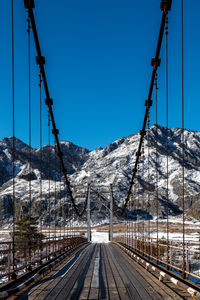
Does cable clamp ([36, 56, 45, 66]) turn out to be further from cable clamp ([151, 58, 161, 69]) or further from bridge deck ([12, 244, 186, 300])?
bridge deck ([12, 244, 186, 300])

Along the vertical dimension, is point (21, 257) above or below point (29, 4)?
below

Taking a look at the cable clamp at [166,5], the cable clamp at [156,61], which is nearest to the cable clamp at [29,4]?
the cable clamp at [166,5]

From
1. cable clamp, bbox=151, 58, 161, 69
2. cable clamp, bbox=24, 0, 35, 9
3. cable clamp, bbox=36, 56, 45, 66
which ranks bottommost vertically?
cable clamp, bbox=151, 58, 161, 69

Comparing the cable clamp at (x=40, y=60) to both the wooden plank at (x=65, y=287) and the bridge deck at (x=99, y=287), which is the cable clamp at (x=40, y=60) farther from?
the wooden plank at (x=65, y=287)

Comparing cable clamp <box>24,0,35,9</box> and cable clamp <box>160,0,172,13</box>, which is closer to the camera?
cable clamp <box>160,0,172,13</box>

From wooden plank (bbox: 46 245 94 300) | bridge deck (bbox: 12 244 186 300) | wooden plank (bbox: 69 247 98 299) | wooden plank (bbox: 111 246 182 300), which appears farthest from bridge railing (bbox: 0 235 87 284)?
wooden plank (bbox: 111 246 182 300)

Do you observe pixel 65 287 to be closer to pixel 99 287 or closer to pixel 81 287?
pixel 81 287

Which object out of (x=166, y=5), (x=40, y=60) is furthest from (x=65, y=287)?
(x=40, y=60)

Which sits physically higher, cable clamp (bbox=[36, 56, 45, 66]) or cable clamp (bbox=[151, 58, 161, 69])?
cable clamp (bbox=[36, 56, 45, 66])

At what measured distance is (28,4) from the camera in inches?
530

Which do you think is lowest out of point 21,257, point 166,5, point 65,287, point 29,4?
point 65,287

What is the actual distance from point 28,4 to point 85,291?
39.0ft

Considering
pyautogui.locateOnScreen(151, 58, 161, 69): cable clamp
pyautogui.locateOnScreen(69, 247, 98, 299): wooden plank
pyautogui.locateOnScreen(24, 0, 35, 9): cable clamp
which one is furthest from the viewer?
pyautogui.locateOnScreen(151, 58, 161, 69): cable clamp

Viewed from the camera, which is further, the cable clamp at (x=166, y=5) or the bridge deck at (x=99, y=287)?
the cable clamp at (x=166, y=5)
